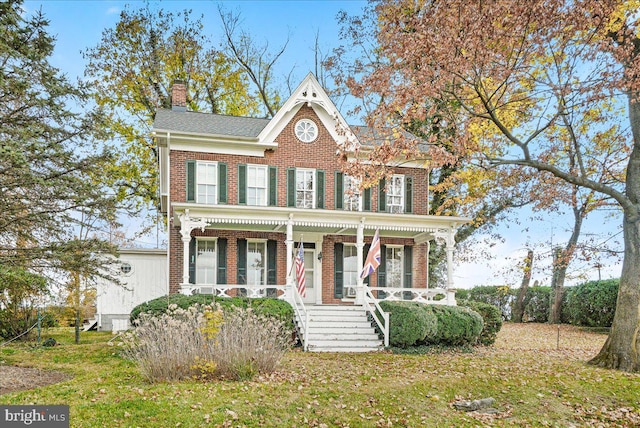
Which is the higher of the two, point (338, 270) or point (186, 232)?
point (186, 232)

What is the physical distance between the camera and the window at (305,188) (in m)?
20.1

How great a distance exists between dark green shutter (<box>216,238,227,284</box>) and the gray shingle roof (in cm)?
386

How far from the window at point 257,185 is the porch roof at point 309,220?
3.10ft

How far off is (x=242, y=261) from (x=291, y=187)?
3.22 meters

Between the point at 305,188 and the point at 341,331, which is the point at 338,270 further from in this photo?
the point at 341,331

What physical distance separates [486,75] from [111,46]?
22181 millimetres

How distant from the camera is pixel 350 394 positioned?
30.8 feet

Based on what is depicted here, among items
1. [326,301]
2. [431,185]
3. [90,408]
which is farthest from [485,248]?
[90,408]

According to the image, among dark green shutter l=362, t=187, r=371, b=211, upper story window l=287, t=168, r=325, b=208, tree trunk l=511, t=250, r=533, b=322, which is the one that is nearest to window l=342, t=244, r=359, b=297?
dark green shutter l=362, t=187, r=371, b=211

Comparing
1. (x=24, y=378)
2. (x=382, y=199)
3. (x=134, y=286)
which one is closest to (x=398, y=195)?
(x=382, y=199)

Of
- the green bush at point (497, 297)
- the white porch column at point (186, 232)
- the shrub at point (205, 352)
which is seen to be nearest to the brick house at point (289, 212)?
the white porch column at point (186, 232)

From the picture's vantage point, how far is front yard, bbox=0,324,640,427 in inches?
320

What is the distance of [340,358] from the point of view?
13.7m

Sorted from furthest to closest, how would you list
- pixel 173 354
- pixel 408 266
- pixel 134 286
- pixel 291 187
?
pixel 134 286, pixel 408 266, pixel 291 187, pixel 173 354
